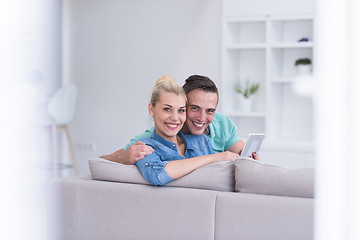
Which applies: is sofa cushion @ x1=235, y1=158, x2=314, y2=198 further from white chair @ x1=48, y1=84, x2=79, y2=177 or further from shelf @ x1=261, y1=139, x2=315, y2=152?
white chair @ x1=48, y1=84, x2=79, y2=177

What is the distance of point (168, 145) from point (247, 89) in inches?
114

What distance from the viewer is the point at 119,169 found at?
1.77 meters

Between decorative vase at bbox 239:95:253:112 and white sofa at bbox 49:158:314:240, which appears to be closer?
white sofa at bbox 49:158:314:240

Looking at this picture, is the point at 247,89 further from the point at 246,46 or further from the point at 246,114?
the point at 246,46

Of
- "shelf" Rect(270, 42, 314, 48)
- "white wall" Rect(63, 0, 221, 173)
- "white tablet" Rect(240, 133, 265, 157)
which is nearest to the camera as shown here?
"white tablet" Rect(240, 133, 265, 157)

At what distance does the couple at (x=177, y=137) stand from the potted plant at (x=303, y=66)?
2120 mm

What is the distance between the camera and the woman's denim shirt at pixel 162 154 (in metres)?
1.66

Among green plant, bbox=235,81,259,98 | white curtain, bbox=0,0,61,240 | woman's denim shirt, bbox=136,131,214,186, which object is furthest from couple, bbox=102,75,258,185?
green plant, bbox=235,81,259,98

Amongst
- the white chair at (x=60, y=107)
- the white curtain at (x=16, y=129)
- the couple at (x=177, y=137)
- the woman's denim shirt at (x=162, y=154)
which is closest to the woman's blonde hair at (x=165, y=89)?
the couple at (x=177, y=137)

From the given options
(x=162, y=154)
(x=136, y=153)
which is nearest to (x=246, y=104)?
(x=162, y=154)

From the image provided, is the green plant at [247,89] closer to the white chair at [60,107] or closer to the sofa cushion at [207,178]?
the white chair at [60,107]

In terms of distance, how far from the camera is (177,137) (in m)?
2.21

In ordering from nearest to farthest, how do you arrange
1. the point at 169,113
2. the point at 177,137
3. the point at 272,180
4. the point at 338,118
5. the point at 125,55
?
1. the point at 338,118
2. the point at 272,180
3. the point at 169,113
4. the point at 177,137
5. the point at 125,55

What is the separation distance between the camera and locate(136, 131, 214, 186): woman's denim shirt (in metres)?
1.66
